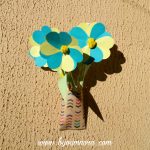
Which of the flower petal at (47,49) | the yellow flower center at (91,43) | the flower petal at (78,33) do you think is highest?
the flower petal at (78,33)

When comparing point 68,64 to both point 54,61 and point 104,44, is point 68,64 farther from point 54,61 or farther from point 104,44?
point 104,44

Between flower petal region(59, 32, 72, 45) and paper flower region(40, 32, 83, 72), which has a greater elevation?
flower petal region(59, 32, 72, 45)

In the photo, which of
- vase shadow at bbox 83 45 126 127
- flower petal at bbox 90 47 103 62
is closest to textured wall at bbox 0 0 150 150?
vase shadow at bbox 83 45 126 127

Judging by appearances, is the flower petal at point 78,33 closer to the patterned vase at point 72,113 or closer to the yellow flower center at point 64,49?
the yellow flower center at point 64,49

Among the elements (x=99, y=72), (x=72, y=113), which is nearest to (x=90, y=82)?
(x=99, y=72)

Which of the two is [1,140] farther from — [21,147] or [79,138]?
[79,138]

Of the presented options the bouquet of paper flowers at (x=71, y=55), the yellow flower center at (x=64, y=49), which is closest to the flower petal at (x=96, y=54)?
the bouquet of paper flowers at (x=71, y=55)

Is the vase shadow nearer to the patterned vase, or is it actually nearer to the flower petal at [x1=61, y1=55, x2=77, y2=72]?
the patterned vase
